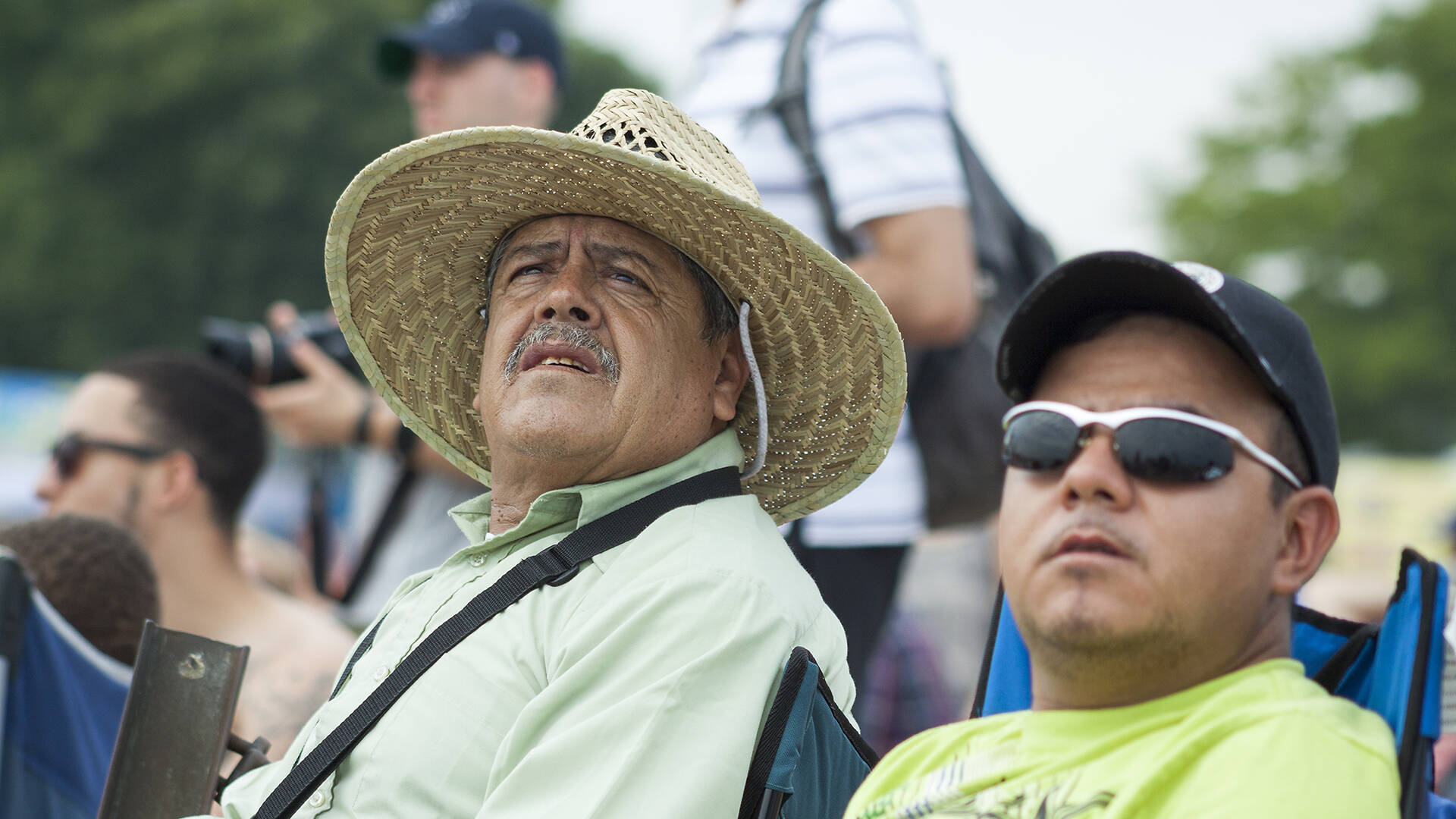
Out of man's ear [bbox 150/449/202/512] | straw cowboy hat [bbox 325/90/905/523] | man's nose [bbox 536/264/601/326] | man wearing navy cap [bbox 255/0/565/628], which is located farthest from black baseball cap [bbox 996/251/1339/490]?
man's ear [bbox 150/449/202/512]

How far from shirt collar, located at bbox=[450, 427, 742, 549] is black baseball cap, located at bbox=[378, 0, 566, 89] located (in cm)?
260

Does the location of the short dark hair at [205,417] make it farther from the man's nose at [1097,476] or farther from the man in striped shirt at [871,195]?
the man's nose at [1097,476]

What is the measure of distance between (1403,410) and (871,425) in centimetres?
3159

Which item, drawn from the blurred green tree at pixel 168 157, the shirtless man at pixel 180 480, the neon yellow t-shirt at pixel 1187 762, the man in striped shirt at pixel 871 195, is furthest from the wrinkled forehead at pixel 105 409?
the blurred green tree at pixel 168 157

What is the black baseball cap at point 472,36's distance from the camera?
4.80 metres

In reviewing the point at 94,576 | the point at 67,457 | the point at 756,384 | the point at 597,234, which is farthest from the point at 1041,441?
the point at 67,457

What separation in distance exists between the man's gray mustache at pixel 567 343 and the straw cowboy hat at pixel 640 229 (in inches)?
8.9

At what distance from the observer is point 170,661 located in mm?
2387

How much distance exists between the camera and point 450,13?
4.92 meters

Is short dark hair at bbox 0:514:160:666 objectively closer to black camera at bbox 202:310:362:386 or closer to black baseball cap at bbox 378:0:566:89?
black camera at bbox 202:310:362:386

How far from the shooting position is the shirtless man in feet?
14.5

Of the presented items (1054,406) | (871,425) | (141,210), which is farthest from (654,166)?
(141,210)

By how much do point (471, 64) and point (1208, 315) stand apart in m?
3.59

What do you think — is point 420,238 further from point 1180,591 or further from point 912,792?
point 1180,591
